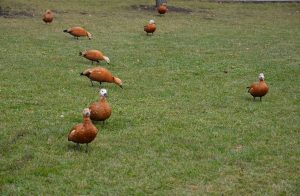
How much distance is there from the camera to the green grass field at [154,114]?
6.54 m

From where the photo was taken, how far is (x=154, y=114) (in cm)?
925

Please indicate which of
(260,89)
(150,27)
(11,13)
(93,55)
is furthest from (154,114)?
(11,13)

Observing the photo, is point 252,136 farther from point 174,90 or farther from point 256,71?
point 256,71

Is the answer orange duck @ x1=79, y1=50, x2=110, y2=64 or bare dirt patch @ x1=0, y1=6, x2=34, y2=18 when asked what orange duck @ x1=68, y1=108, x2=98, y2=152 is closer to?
orange duck @ x1=79, y1=50, x2=110, y2=64

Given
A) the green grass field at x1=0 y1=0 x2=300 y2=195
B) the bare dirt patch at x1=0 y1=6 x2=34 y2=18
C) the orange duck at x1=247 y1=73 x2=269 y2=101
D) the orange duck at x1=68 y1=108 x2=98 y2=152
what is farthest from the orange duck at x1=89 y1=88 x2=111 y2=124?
the bare dirt patch at x1=0 y1=6 x2=34 y2=18

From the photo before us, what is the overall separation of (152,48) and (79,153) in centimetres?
856

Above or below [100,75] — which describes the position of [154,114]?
below

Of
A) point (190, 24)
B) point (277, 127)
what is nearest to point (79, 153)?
point (277, 127)

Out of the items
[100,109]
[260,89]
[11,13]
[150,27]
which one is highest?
[100,109]

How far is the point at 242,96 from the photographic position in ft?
35.1

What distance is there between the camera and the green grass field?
654cm

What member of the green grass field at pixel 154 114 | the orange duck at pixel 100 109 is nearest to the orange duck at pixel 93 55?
the green grass field at pixel 154 114

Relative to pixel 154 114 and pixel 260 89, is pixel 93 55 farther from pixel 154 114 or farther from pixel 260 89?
pixel 260 89

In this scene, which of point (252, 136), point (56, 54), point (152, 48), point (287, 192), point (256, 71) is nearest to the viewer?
point (287, 192)
